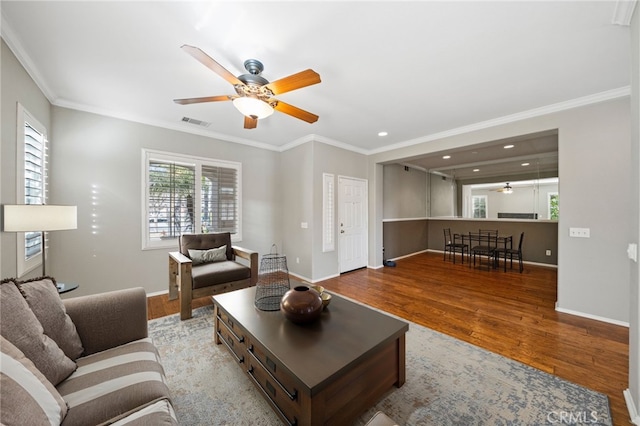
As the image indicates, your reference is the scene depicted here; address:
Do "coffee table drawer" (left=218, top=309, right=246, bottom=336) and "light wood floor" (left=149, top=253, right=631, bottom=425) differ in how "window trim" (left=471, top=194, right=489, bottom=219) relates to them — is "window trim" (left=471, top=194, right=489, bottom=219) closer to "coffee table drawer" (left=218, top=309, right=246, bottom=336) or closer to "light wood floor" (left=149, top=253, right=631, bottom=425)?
"light wood floor" (left=149, top=253, right=631, bottom=425)

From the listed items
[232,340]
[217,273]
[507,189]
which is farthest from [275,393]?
[507,189]

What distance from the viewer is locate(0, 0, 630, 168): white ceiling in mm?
1688

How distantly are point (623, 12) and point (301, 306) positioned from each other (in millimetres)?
3016

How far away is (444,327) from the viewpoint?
269cm

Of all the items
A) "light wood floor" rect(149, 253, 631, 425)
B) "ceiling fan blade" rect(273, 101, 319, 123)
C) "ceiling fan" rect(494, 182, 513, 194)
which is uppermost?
"ceiling fan blade" rect(273, 101, 319, 123)

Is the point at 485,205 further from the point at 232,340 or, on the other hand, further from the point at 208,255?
the point at 232,340

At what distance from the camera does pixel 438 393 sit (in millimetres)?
1736

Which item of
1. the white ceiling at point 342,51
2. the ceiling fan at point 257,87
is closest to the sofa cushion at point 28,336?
the ceiling fan at point 257,87

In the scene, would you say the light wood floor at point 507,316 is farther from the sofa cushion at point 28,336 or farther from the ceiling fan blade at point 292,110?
the ceiling fan blade at point 292,110

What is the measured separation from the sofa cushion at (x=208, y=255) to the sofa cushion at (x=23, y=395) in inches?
93.6

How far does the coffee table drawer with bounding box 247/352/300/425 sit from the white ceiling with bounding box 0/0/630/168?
2.46m

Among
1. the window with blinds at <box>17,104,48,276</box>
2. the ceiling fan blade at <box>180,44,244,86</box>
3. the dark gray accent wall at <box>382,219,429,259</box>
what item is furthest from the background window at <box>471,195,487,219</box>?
the window with blinds at <box>17,104,48,276</box>

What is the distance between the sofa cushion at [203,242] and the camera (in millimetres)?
3434

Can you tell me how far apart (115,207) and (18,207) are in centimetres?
166
